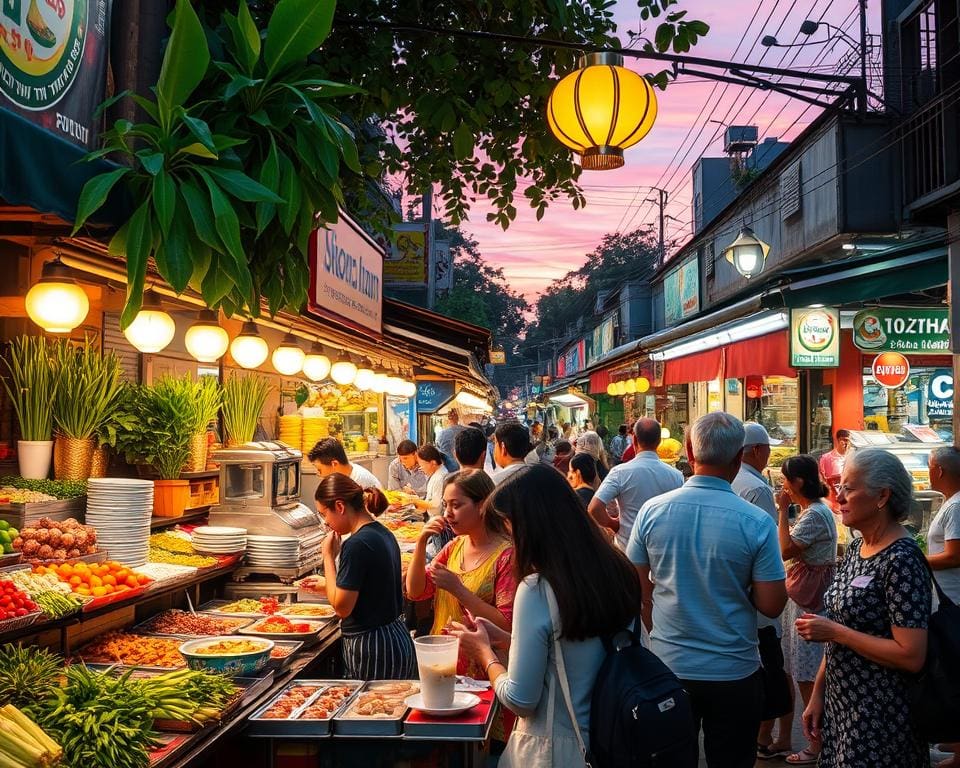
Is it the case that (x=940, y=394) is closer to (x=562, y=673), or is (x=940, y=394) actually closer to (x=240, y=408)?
(x=240, y=408)

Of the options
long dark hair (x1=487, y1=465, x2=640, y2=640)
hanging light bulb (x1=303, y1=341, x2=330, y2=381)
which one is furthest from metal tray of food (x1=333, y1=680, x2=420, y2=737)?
hanging light bulb (x1=303, y1=341, x2=330, y2=381)

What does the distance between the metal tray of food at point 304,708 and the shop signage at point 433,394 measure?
18.0m

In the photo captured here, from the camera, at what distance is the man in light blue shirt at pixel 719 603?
3.99 meters

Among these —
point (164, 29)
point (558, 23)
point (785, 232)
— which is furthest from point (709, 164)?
point (164, 29)

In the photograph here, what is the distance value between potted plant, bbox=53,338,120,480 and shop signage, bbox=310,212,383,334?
1632mm

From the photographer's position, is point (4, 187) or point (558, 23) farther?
point (558, 23)

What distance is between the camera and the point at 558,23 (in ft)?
21.9

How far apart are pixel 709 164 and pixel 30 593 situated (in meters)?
33.2

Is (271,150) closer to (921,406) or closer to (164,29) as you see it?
(164,29)

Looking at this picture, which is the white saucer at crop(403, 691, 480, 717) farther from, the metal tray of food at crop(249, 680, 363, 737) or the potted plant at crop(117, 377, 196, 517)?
the potted plant at crop(117, 377, 196, 517)

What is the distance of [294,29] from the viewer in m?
3.03

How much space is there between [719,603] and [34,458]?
4087 millimetres

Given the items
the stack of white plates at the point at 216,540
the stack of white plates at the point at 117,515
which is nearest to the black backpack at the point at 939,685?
the stack of white plates at the point at 117,515

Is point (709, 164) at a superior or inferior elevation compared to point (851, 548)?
superior
